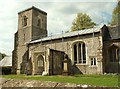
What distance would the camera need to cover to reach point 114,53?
79.9 feet

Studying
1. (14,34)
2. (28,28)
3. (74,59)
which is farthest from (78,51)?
(14,34)

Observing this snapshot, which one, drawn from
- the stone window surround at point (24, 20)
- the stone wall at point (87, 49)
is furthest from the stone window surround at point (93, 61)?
the stone window surround at point (24, 20)

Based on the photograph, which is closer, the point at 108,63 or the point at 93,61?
the point at 108,63

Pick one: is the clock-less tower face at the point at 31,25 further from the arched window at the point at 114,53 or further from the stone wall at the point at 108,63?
the arched window at the point at 114,53

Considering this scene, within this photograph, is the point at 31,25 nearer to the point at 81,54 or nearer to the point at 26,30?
the point at 26,30

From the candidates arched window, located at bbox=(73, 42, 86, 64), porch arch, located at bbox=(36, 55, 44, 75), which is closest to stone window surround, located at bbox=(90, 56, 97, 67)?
arched window, located at bbox=(73, 42, 86, 64)

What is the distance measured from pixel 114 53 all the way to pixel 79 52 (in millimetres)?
5118

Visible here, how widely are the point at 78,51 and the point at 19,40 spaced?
17.2 m

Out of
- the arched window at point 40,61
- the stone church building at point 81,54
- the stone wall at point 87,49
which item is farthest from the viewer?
the arched window at point 40,61

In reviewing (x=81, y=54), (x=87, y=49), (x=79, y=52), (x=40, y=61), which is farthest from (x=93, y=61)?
(x=40, y=61)

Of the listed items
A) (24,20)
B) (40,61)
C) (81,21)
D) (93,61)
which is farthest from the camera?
(81,21)

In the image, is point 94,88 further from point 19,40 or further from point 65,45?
point 19,40

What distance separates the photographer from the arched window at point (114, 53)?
2395 cm

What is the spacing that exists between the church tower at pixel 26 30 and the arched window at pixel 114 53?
17.5 meters
